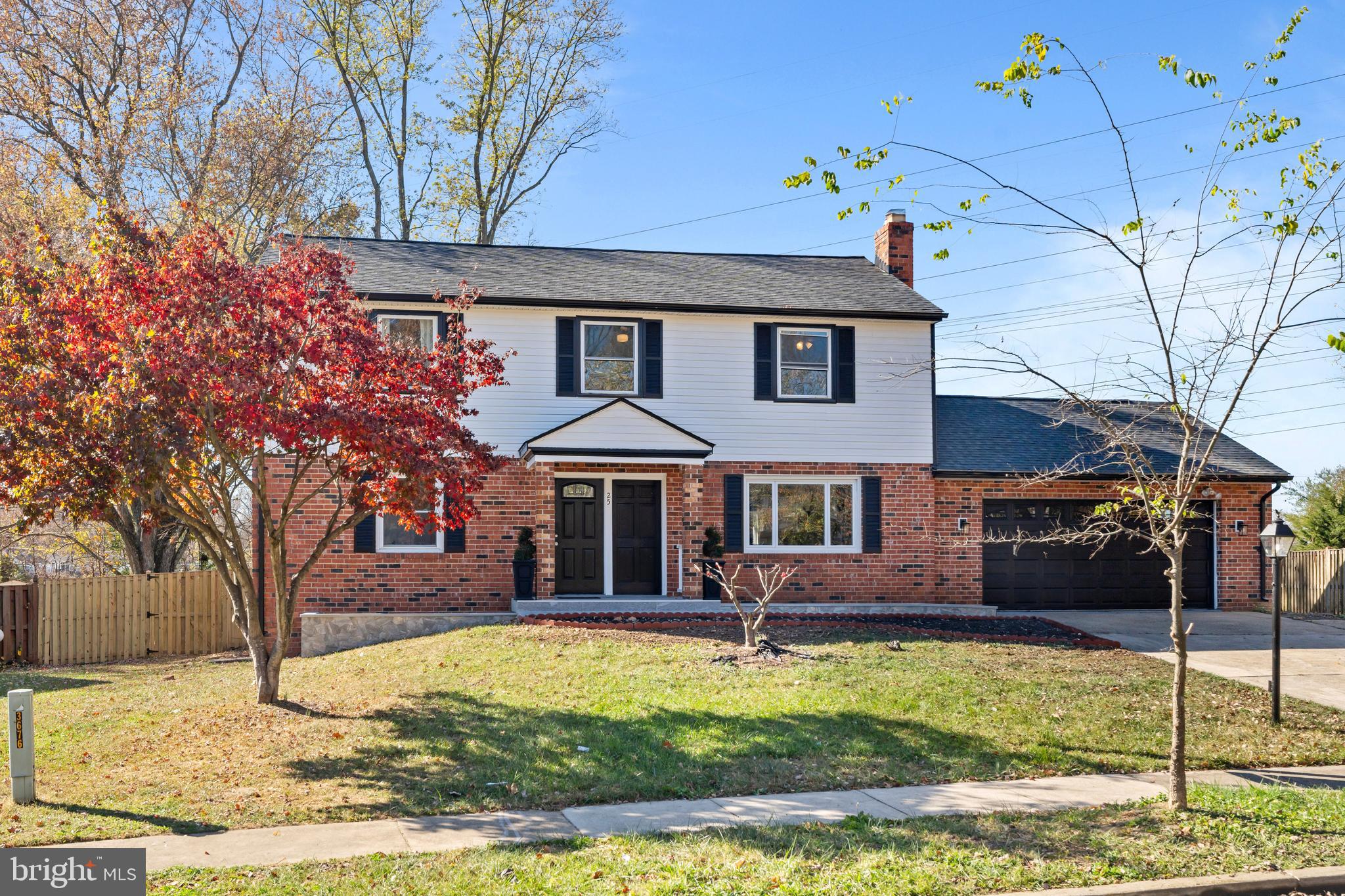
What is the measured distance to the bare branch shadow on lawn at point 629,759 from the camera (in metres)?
7.97

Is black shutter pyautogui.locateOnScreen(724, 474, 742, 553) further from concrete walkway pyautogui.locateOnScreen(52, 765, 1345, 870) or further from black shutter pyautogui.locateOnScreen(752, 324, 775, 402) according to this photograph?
concrete walkway pyautogui.locateOnScreen(52, 765, 1345, 870)

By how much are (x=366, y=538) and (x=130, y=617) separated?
486 centimetres

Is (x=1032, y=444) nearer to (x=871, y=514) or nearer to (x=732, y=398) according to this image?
(x=871, y=514)

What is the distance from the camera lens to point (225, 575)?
11.1 meters

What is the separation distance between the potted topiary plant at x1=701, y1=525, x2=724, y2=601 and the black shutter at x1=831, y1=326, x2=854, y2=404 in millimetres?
3464

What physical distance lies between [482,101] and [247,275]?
21953 mm

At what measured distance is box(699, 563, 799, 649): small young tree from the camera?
43.1 feet

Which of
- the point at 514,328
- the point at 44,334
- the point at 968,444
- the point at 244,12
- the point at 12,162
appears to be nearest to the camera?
the point at 44,334

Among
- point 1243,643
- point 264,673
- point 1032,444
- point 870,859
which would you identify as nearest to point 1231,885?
point 870,859

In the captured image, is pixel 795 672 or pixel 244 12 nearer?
pixel 795 672

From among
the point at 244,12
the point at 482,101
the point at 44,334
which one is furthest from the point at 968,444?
the point at 244,12

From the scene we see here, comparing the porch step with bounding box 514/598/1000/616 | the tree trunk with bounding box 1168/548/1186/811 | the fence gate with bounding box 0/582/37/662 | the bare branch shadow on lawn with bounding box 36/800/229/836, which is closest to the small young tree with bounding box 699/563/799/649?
the porch step with bounding box 514/598/1000/616

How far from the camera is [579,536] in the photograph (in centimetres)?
1792

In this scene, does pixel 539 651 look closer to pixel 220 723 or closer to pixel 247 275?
pixel 220 723
